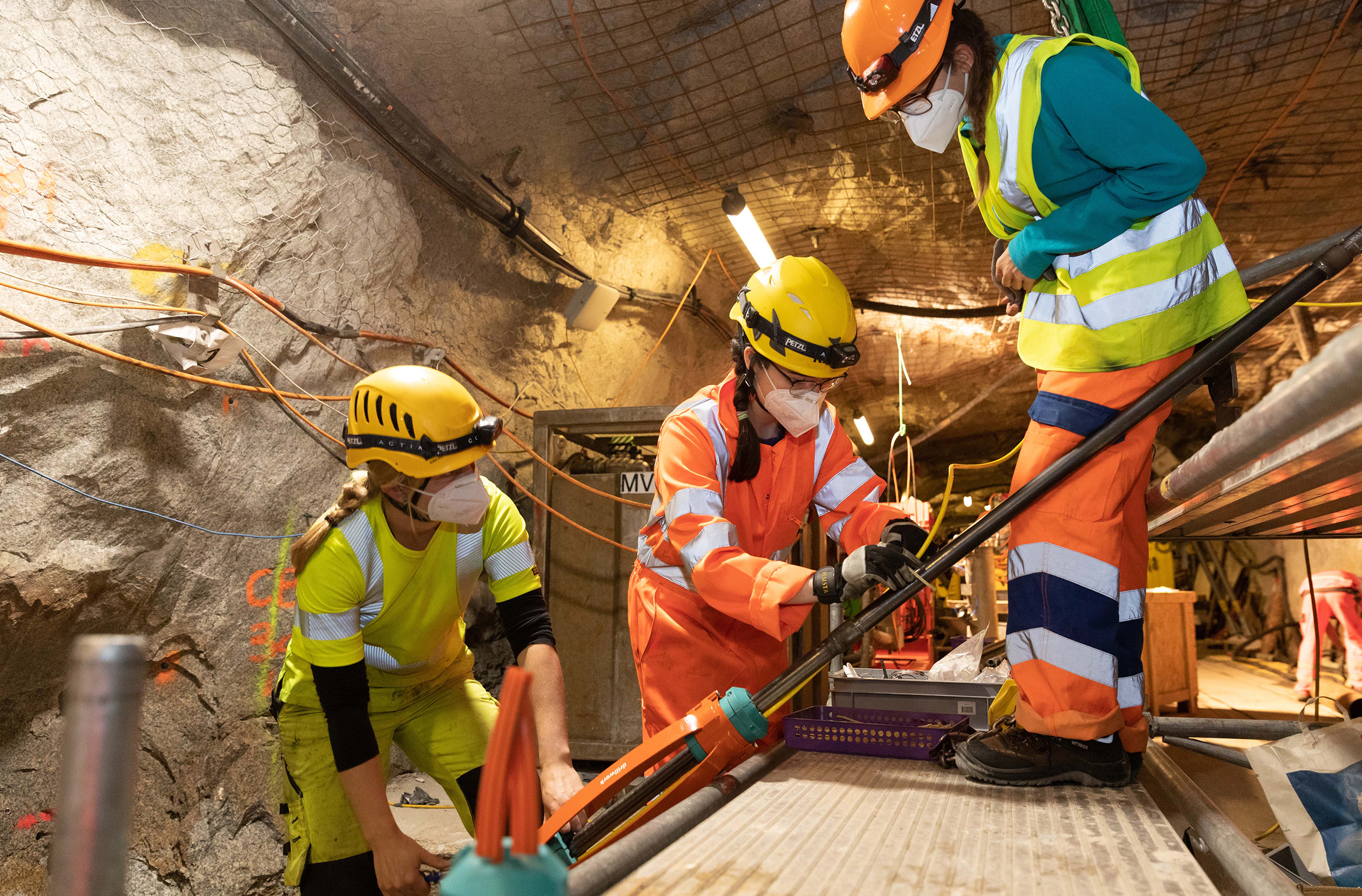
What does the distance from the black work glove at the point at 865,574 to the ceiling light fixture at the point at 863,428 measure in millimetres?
7487

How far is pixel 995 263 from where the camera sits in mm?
1673

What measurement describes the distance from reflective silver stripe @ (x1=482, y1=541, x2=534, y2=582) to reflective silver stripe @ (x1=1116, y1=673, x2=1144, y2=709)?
148 cm

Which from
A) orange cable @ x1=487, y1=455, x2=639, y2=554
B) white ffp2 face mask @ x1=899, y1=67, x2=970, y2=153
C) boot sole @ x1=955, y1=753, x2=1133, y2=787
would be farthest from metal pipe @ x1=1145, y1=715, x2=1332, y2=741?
orange cable @ x1=487, y1=455, x2=639, y2=554

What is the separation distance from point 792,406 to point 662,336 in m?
3.96

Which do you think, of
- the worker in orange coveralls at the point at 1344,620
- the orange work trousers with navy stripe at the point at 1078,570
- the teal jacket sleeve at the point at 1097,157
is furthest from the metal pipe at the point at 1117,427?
the worker in orange coveralls at the point at 1344,620

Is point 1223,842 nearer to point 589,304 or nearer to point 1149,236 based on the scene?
point 1149,236

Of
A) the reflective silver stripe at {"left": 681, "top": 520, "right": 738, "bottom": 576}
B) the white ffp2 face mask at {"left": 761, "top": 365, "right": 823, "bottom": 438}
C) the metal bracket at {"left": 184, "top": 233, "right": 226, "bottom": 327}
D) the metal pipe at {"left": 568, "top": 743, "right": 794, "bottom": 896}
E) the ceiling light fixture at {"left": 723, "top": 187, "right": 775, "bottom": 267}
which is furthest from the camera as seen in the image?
the ceiling light fixture at {"left": 723, "top": 187, "right": 775, "bottom": 267}

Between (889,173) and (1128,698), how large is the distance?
4.17m

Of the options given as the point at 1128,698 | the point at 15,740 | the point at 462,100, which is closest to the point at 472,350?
the point at 462,100

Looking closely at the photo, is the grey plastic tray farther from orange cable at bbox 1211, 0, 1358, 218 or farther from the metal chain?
orange cable at bbox 1211, 0, 1358, 218

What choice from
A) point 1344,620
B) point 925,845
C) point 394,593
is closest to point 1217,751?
point 925,845

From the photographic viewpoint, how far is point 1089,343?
57.2 inches

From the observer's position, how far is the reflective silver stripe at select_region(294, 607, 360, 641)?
1886 mm

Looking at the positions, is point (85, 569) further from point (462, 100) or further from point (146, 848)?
point (462, 100)
